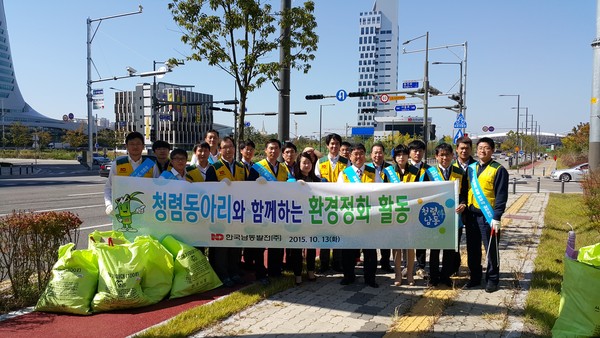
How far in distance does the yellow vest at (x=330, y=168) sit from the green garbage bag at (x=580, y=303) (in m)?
3.29

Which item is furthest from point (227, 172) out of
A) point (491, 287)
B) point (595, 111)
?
point (595, 111)

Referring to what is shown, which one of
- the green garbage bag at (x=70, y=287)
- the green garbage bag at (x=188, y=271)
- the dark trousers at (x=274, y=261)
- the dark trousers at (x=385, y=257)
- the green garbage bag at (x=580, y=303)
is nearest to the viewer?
the green garbage bag at (x=580, y=303)

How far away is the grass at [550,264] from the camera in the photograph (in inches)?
175

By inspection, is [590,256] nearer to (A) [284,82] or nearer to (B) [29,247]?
(A) [284,82]

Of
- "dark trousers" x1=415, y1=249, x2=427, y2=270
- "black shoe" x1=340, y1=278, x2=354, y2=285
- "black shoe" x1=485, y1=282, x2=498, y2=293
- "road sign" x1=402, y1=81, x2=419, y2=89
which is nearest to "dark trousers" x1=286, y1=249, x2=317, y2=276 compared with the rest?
"black shoe" x1=340, y1=278, x2=354, y2=285

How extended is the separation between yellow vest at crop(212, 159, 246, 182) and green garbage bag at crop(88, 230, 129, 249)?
136 centimetres

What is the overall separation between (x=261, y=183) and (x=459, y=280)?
118 inches

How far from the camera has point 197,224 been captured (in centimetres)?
536

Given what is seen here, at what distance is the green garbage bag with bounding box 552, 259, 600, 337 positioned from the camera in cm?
366

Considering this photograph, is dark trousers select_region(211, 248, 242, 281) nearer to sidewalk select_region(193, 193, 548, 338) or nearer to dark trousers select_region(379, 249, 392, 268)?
sidewalk select_region(193, 193, 548, 338)

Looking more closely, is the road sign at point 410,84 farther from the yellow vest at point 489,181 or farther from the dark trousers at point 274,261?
the dark trousers at point 274,261

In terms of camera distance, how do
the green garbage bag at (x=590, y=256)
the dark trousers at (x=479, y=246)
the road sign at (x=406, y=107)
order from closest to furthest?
the green garbage bag at (x=590, y=256) → the dark trousers at (x=479, y=246) → the road sign at (x=406, y=107)

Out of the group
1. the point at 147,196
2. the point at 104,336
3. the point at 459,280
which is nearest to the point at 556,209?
the point at 459,280

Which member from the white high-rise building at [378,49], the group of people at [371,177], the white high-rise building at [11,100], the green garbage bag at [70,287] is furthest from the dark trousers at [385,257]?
the white high-rise building at [378,49]
